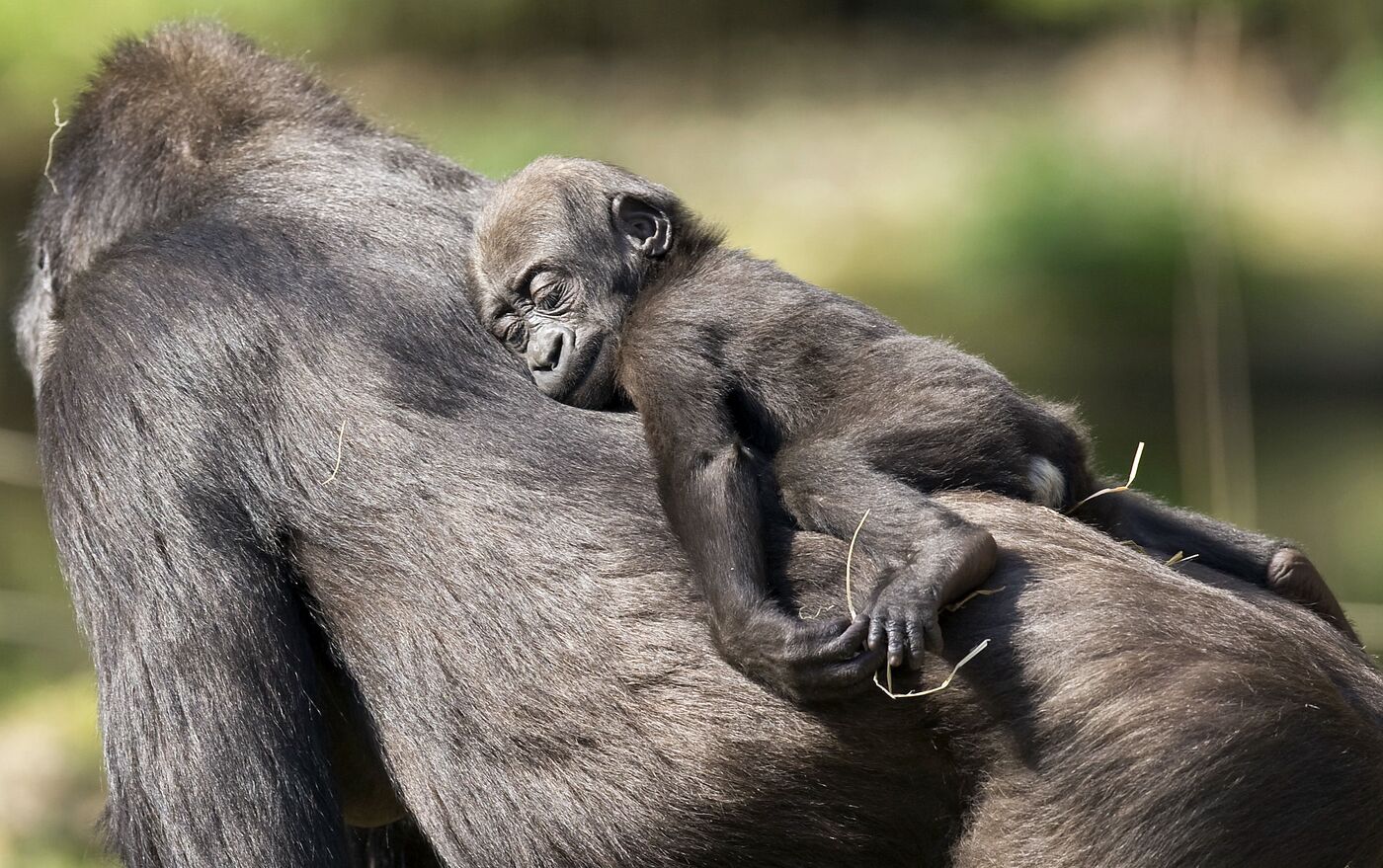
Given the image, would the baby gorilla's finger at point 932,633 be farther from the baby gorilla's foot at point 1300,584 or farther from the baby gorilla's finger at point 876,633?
the baby gorilla's foot at point 1300,584

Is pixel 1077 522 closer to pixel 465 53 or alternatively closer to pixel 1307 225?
pixel 1307 225

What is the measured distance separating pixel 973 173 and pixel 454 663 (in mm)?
10744

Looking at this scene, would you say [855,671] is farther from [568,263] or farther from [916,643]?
[568,263]

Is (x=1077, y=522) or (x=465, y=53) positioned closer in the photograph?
(x=1077, y=522)

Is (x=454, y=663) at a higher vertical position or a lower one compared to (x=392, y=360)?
lower

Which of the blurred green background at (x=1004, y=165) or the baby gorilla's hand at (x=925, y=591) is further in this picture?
the blurred green background at (x=1004, y=165)

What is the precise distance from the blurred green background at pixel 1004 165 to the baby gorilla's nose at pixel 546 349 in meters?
5.43

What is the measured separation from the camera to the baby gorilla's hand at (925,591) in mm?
2514

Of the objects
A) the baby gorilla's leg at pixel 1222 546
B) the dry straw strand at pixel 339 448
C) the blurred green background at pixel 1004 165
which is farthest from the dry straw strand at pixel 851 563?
the blurred green background at pixel 1004 165

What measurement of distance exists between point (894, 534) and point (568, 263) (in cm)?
110

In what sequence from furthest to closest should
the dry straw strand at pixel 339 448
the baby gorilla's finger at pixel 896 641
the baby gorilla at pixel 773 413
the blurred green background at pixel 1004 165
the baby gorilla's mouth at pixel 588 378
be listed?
the blurred green background at pixel 1004 165, the baby gorilla's mouth at pixel 588 378, the dry straw strand at pixel 339 448, the baby gorilla at pixel 773 413, the baby gorilla's finger at pixel 896 641

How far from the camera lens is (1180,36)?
44.0 feet

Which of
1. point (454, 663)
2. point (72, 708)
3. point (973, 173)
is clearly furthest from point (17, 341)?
point (973, 173)

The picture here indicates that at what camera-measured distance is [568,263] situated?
11.3 ft
